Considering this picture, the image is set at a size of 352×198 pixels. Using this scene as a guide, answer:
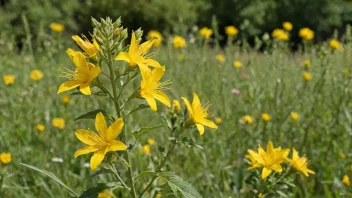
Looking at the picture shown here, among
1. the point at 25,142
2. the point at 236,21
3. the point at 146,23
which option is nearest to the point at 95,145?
the point at 25,142

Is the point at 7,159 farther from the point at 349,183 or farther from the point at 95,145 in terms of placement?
the point at 349,183

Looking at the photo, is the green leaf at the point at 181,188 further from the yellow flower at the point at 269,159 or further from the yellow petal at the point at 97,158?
the yellow flower at the point at 269,159

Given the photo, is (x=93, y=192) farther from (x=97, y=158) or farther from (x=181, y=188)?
(x=181, y=188)

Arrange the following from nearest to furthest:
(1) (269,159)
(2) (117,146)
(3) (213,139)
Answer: (2) (117,146) → (1) (269,159) → (3) (213,139)

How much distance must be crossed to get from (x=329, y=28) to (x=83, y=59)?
1589 cm

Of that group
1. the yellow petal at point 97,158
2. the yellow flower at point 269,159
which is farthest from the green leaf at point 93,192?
the yellow flower at point 269,159

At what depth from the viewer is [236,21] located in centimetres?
1462

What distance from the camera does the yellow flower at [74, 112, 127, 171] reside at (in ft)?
4.59

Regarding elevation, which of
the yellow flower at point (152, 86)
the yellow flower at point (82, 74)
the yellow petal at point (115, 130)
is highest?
the yellow flower at point (82, 74)

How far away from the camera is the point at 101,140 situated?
145cm

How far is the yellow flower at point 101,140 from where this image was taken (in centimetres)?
140

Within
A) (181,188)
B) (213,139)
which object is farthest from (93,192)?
(213,139)

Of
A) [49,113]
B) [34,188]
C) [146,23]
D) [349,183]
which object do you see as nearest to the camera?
[349,183]

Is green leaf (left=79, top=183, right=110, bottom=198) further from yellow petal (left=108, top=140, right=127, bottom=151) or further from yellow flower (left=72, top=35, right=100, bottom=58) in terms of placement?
yellow flower (left=72, top=35, right=100, bottom=58)
